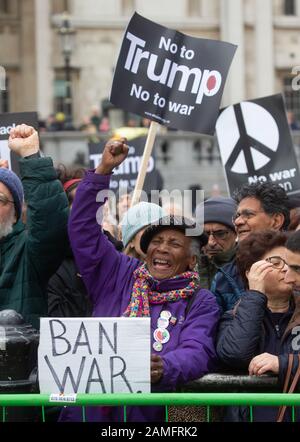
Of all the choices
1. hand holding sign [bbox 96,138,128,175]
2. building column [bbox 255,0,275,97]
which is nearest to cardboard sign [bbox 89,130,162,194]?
hand holding sign [bbox 96,138,128,175]

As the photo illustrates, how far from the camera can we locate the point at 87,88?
1649 inches

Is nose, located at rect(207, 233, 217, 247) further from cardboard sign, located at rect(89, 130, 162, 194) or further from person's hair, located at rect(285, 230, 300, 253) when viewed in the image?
cardboard sign, located at rect(89, 130, 162, 194)

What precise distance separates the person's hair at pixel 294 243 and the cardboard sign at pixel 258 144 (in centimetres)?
347

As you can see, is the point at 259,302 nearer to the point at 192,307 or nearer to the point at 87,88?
the point at 192,307

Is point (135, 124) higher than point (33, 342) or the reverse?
higher

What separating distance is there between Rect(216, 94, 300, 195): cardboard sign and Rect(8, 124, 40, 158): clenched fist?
3.17 m

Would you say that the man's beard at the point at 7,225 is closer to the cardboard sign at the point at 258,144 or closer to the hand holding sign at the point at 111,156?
the hand holding sign at the point at 111,156

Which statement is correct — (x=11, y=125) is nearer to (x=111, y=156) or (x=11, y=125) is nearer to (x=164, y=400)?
(x=111, y=156)

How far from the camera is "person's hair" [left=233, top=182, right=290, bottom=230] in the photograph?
6.57 meters

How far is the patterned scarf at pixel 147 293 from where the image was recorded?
5.25 m

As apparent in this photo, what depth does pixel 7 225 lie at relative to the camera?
562 centimetres

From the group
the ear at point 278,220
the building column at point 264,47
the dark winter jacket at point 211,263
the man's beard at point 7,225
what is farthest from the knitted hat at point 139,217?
the building column at point 264,47
